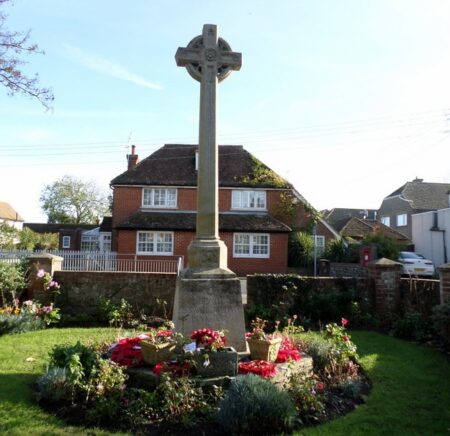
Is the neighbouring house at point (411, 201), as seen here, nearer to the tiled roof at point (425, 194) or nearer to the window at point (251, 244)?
the tiled roof at point (425, 194)

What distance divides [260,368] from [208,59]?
4.77 m

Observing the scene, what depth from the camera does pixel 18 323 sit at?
9.37 m

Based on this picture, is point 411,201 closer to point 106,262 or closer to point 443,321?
Result: point 106,262

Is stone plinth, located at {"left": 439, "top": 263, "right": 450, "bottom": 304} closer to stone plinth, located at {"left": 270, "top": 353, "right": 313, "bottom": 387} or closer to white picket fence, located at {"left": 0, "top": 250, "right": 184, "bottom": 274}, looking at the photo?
stone plinth, located at {"left": 270, "top": 353, "right": 313, "bottom": 387}

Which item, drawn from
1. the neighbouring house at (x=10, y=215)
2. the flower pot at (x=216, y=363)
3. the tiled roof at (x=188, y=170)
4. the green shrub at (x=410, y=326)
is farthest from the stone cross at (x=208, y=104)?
the neighbouring house at (x=10, y=215)

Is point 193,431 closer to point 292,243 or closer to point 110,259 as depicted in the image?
point 110,259

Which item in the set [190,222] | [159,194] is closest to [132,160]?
[159,194]

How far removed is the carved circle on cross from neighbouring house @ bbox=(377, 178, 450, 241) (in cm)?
4082

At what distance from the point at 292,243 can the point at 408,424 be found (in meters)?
24.1

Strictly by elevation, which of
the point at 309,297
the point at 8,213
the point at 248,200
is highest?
the point at 8,213

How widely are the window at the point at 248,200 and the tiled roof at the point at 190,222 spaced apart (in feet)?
2.22

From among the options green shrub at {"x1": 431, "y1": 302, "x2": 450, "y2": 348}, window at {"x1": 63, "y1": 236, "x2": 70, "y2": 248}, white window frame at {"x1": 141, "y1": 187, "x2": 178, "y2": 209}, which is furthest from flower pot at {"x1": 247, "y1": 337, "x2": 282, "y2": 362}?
window at {"x1": 63, "y1": 236, "x2": 70, "y2": 248}

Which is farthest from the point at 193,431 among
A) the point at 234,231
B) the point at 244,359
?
the point at 234,231

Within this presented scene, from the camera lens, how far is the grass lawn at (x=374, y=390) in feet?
15.2
